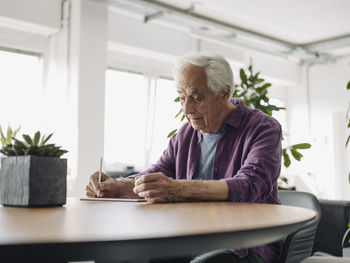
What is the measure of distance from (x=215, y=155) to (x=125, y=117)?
5276 millimetres

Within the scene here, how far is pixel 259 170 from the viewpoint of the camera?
1.58 m

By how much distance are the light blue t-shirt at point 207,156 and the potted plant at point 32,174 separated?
0.73 meters

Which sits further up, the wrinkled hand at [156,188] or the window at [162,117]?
the window at [162,117]

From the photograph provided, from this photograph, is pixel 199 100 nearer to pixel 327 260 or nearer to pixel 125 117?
pixel 327 260

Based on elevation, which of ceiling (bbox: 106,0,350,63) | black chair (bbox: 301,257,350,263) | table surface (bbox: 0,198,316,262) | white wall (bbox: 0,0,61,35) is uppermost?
ceiling (bbox: 106,0,350,63)

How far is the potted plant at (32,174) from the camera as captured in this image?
4.22 ft

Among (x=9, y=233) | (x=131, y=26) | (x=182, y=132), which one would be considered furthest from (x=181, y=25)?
(x=9, y=233)

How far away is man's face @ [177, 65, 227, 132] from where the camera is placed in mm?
1896

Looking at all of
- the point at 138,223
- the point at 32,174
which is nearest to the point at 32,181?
the point at 32,174

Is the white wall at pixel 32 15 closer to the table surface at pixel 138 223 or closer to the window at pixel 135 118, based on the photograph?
the window at pixel 135 118

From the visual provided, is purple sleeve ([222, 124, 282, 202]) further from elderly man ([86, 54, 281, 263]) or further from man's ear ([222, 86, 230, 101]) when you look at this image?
man's ear ([222, 86, 230, 101])

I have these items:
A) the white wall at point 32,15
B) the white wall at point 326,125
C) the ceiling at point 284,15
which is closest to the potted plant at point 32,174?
the white wall at point 32,15

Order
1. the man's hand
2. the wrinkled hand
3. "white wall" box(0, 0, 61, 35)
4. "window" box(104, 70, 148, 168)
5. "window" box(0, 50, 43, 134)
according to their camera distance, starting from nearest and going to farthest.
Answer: the wrinkled hand
the man's hand
"white wall" box(0, 0, 61, 35)
"window" box(0, 50, 43, 134)
"window" box(104, 70, 148, 168)

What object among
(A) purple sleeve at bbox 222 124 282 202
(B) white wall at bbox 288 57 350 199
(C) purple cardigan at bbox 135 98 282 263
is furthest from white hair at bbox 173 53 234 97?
(B) white wall at bbox 288 57 350 199
